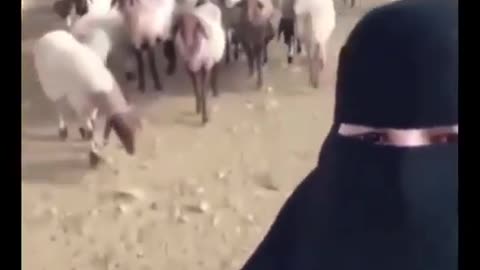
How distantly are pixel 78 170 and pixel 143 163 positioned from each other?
7cm

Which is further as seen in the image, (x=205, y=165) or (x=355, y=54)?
(x=205, y=165)

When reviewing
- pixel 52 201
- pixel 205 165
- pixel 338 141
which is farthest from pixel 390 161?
pixel 52 201

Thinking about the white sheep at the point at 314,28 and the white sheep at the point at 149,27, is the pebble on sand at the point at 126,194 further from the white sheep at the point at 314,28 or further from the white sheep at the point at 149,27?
the white sheep at the point at 314,28

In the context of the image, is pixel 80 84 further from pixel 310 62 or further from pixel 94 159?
pixel 310 62

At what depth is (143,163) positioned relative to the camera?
35.8 inches

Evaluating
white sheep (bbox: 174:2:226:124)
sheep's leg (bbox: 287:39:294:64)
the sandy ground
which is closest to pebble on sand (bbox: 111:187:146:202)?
the sandy ground

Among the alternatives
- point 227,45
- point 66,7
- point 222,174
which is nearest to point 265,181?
point 222,174

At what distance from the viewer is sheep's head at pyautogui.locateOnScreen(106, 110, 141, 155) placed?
90 cm

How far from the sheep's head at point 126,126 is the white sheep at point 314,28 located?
0.62 ft

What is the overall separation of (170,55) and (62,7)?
0.12m

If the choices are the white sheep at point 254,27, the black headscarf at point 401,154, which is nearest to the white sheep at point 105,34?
the white sheep at point 254,27

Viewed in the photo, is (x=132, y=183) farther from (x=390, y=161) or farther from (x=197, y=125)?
(x=390, y=161)

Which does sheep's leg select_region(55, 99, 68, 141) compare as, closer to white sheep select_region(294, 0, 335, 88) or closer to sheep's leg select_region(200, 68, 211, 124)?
sheep's leg select_region(200, 68, 211, 124)

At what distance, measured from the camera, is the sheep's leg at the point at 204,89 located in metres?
0.92
